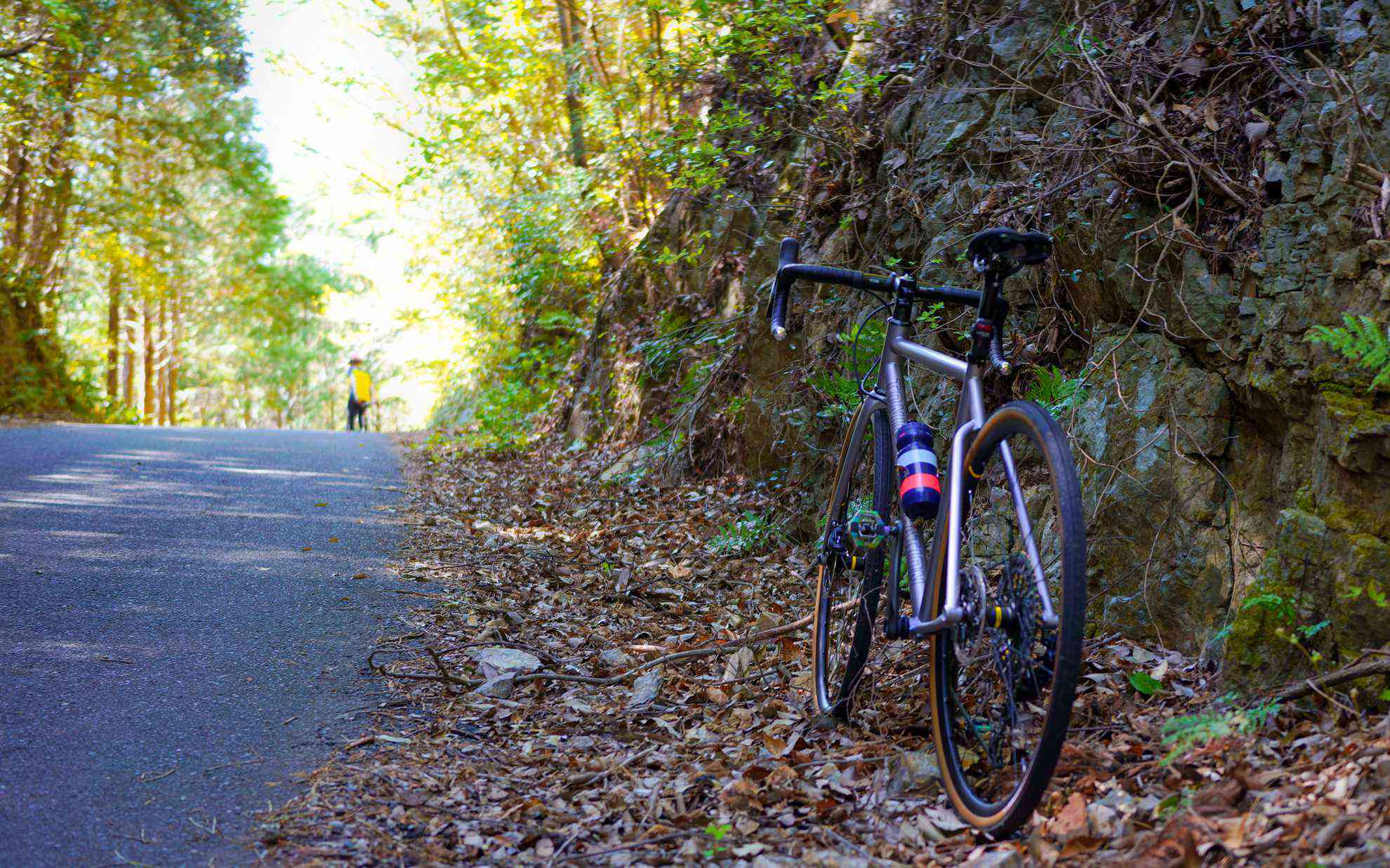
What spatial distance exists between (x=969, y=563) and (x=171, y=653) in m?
3.33

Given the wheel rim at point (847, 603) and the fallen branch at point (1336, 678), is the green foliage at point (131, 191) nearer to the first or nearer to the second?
the wheel rim at point (847, 603)

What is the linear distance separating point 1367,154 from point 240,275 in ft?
111

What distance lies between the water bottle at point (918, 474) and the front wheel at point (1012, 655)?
0.49 feet

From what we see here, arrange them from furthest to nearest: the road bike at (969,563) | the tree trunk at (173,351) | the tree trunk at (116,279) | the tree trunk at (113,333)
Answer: the tree trunk at (173,351)
the tree trunk at (113,333)
the tree trunk at (116,279)
the road bike at (969,563)

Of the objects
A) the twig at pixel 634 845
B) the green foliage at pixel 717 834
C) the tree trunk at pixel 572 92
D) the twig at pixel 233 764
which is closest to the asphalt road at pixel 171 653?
the twig at pixel 233 764

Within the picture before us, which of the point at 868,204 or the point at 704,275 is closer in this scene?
the point at 868,204

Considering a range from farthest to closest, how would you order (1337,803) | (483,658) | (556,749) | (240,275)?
1. (240,275)
2. (483,658)
3. (556,749)
4. (1337,803)

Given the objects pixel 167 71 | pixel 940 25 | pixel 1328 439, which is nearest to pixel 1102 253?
pixel 1328 439

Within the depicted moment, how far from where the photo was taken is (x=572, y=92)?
12844mm

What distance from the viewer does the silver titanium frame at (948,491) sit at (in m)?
2.47

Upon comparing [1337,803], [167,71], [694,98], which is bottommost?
[1337,803]

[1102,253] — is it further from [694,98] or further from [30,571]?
[694,98]

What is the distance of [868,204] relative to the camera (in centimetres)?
636

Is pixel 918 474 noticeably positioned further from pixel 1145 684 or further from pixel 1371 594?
pixel 1371 594
